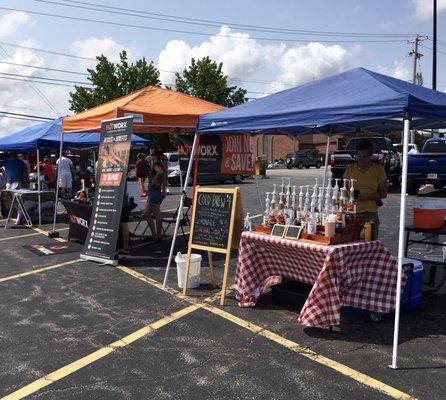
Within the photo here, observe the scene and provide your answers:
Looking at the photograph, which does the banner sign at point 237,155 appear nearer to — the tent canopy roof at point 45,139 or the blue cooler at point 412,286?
the blue cooler at point 412,286

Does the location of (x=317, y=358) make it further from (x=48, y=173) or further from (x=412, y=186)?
(x=412, y=186)

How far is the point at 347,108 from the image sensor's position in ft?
15.3

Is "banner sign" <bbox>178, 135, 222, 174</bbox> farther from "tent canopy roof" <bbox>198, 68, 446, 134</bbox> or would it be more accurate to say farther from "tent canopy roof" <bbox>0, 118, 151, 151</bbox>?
"tent canopy roof" <bbox>0, 118, 151, 151</bbox>

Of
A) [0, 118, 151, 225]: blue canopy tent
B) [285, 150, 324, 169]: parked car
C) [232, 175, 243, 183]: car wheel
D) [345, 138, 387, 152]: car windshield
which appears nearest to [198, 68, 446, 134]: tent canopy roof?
[0, 118, 151, 225]: blue canopy tent

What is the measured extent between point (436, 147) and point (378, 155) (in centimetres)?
249

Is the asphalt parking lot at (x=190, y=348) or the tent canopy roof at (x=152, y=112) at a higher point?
the tent canopy roof at (x=152, y=112)

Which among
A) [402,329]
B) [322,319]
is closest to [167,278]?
[322,319]

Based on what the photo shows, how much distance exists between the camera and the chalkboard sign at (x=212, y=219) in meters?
5.88

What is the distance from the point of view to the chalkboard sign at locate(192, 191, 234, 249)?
588 cm

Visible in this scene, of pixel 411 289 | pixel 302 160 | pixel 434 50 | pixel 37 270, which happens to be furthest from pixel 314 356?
pixel 302 160

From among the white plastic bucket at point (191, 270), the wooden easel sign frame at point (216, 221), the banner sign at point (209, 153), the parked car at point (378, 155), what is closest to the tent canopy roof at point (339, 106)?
the wooden easel sign frame at point (216, 221)

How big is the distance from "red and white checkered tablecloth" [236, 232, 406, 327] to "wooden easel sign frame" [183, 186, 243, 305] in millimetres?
326

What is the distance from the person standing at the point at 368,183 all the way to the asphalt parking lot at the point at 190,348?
128 centimetres

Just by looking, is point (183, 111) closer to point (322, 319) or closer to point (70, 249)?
point (70, 249)
